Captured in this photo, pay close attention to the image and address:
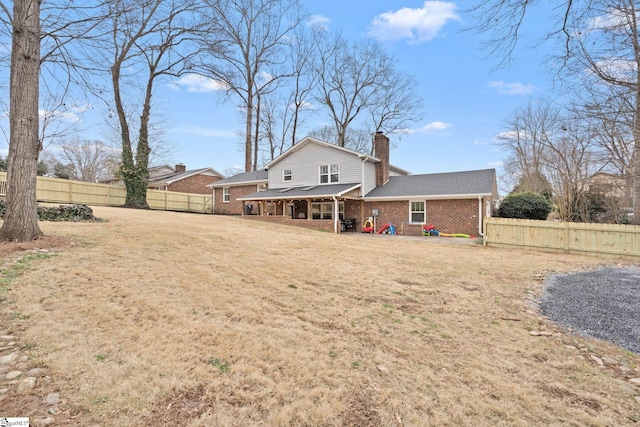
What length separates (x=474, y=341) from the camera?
3.83m

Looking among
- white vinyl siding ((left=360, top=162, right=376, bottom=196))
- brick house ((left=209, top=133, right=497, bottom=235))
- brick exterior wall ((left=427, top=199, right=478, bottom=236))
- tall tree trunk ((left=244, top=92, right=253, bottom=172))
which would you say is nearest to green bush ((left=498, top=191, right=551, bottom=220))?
brick house ((left=209, top=133, right=497, bottom=235))

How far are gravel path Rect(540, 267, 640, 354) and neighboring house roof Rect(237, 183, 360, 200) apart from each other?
474 inches

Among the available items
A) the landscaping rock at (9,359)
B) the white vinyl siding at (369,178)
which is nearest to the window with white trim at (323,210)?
the white vinyl siding at (369,178)

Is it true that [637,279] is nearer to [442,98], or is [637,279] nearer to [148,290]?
[148,290]

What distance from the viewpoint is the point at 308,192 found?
1969 centimetres

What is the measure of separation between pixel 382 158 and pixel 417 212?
4.93m

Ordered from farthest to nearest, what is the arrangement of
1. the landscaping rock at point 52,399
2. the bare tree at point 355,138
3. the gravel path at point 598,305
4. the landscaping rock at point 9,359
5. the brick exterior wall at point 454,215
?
the bare tree at point 355,138
the brick exterior wall at point 454,215
the gravel path at point 598,305
the landscaping rock at point 9,359
the landscaping rock at point 52,399

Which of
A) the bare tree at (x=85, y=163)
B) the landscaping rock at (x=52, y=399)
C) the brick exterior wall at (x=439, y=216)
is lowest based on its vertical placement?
the landscaping rock at (x=52, y=399)

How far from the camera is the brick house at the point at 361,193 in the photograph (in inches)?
663

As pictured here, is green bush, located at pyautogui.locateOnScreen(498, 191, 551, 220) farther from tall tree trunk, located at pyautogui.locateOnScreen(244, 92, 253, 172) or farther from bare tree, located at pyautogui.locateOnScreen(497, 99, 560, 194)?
tall tree trunk, located at pyautogui.locateOnScreen(244, 92, 253, 172)

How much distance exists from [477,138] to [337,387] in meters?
26.5

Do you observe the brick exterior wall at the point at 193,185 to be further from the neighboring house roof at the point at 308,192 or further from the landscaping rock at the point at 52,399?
the landscaping rock at the point at 52,399

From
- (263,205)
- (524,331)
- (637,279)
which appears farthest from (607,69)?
(263,205)

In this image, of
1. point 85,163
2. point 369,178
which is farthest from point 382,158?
point 85,163
